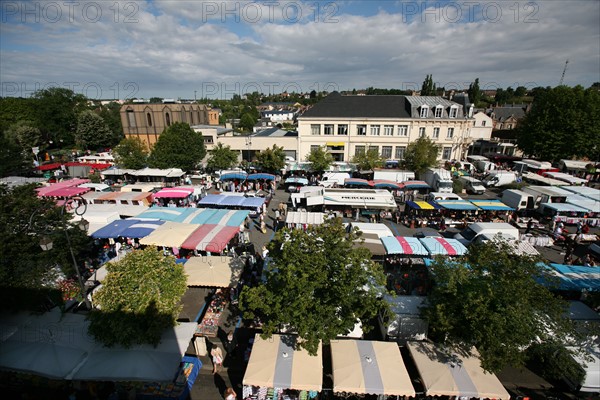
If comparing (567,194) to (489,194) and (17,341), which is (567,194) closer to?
(489,194)

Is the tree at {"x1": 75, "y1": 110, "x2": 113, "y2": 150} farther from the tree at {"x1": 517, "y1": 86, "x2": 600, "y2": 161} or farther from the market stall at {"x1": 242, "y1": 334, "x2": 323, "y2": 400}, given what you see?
the tree at {"x1": 517, "y1": 86, "x2": 600, "y2": 161}

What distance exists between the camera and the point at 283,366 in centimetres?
902

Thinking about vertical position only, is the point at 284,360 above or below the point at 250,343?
above

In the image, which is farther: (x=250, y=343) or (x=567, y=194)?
(x=567, y=194)

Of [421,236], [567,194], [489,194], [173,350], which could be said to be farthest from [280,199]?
[567,194]

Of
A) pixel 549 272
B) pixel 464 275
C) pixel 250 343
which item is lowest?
pixel 250 343

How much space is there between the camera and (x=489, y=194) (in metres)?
31.3

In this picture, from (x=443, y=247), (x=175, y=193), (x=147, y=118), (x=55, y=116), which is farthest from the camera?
(x=55, y=116)

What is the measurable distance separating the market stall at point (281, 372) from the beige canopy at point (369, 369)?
63 cm

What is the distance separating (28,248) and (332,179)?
78.9 ft

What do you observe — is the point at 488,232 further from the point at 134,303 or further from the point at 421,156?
the point at 134,303

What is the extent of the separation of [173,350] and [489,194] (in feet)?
110

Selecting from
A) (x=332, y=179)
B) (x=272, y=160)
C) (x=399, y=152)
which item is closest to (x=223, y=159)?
(x=272, y=160)

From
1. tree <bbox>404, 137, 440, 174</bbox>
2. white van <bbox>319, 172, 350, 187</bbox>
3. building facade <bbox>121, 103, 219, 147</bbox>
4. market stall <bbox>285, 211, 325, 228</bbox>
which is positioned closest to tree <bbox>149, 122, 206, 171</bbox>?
white van <bbox>319, 172, 350, 187</bbox>
